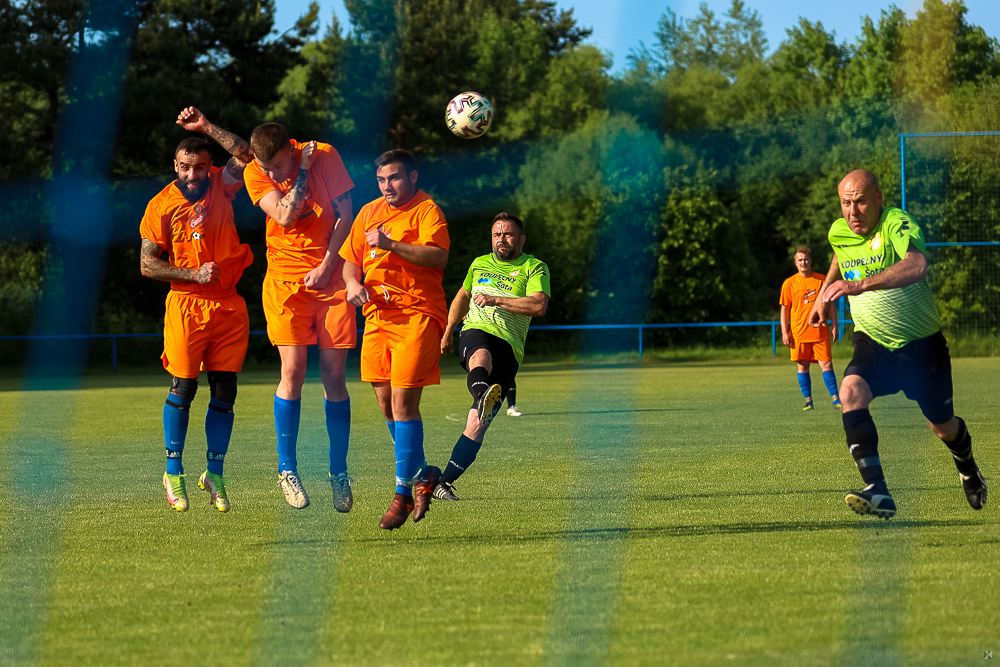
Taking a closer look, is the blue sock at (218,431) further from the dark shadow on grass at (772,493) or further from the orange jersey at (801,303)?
the orange jersey at (801,303)

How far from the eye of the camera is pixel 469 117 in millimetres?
8664

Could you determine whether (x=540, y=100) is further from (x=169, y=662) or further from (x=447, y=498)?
(x=169, y=662)

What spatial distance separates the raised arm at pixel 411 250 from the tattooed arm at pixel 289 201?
2.11 ft

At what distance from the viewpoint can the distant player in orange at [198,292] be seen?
682 centimetres

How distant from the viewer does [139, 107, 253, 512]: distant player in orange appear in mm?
6820

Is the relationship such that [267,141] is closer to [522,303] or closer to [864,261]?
[522,303]

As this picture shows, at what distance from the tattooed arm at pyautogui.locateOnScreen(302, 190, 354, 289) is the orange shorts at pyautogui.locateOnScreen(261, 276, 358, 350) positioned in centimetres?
16

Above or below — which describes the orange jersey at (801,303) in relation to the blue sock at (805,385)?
above

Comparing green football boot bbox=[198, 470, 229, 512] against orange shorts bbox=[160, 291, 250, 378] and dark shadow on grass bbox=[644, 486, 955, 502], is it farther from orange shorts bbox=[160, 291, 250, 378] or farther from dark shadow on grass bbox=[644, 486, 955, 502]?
dark shadow on grass bbox=[644, 486, 955, 502]

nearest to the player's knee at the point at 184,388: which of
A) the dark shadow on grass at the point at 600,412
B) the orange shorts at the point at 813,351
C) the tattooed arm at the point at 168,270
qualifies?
the tattooed arm at the point at 168,270

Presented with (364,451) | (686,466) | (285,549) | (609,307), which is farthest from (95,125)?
(285,549)

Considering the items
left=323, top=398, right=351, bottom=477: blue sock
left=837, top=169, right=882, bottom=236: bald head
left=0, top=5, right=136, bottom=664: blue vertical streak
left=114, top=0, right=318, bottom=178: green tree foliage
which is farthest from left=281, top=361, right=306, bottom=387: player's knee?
left=114, top=0, right=318, bottom=178: green tree foliage

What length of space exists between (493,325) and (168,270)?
7.03 ft

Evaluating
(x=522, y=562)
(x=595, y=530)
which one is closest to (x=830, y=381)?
(x=595, y=530)
